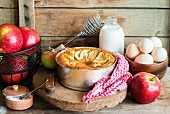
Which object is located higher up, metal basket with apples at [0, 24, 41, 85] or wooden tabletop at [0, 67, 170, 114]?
metal basket with apples at [0, 24, 41, 85]

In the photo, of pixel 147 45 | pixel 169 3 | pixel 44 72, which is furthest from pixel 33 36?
pixel 169 3

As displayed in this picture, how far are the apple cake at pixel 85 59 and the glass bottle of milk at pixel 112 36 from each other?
3.4 inches

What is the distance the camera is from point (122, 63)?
979mm

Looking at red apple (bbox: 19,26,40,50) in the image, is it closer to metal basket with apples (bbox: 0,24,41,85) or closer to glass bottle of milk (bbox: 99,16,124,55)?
metal basket with apples (bbox: 0,24,41,85)


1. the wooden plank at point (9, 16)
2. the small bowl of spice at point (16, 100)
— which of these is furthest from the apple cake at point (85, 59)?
the wooden plank at point (9, 16)

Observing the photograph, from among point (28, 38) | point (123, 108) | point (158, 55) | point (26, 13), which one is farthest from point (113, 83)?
point (26, 13)

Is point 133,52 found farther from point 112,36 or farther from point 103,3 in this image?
point 103,3

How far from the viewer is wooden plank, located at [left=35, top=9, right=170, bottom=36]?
115cm

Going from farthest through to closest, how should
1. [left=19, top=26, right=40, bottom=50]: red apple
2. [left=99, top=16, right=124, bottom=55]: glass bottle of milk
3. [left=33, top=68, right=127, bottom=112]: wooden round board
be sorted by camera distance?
[left=99, top=16, right=124, bottom=55]: glass bottle of milk
[left=19, top=26, right=40, bottom=50]: red apple
[left=33, top=68, right=127, bottom=112]: wooden round board

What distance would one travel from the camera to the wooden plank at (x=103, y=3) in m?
1.14

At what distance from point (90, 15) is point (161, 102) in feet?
1.26

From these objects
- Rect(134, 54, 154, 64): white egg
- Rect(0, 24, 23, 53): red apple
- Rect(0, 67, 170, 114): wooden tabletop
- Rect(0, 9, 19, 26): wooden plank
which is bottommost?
Rect(0, 67, 170, 114): wooden tabletop

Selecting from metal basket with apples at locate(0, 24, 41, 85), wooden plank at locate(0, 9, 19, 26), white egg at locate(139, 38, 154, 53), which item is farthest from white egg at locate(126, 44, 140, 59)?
wooden plank at locate(0, 9, 19, 26)

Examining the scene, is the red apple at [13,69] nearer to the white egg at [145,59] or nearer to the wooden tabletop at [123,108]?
the wooden tabletop at [123,108]
